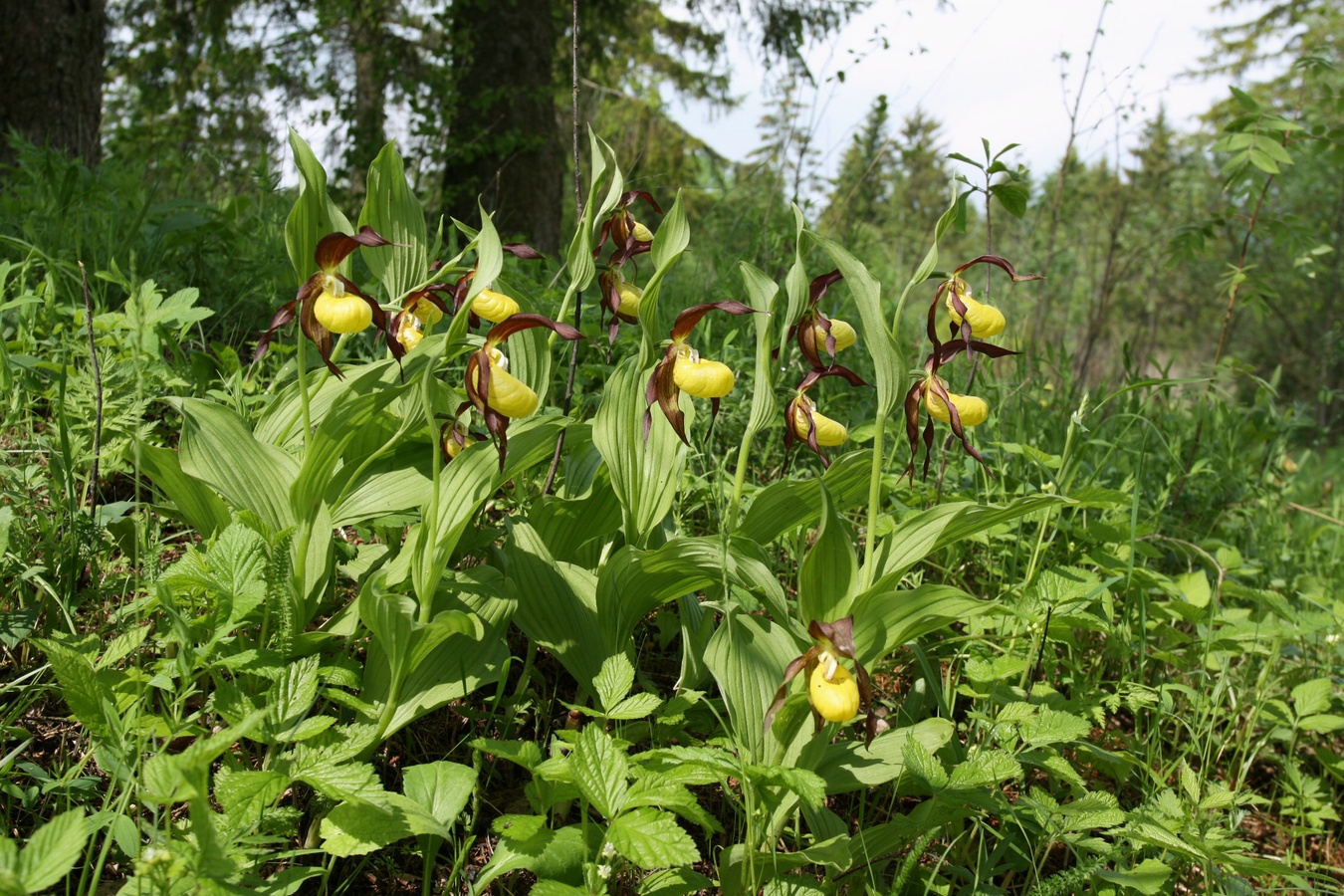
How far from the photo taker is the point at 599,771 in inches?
42.1

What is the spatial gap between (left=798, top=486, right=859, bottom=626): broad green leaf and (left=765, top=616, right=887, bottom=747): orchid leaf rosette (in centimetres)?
14

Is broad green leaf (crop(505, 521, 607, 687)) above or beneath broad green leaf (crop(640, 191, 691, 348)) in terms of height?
beneath

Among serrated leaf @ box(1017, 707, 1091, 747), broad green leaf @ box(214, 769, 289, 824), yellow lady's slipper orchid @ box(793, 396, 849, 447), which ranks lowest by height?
serrated leaf @ box(1017, 707, 1091, 747)

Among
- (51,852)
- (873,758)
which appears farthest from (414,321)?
(873,758)

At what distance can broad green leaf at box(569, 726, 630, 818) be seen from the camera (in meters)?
1.04

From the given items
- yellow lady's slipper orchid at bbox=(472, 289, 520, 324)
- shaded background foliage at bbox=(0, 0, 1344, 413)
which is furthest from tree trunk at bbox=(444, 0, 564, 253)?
yellow lady's slipper orchid at bbox=(472, 289, 520, 324)

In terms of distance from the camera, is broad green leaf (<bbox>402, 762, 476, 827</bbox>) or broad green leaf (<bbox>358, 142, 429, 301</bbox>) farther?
broad green leaf (<bbox>358, 142, 429, 301</bbox>)

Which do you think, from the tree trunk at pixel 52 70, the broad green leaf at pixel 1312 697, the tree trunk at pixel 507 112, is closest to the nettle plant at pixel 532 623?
the broad green leaf at pixel 1312 697

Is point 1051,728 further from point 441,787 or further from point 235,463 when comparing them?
point 235,463

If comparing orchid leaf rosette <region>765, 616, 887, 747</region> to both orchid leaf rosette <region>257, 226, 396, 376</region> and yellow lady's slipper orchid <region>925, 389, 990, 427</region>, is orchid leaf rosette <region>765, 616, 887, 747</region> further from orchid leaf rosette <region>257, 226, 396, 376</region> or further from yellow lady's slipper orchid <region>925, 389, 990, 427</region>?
orchid leaf rosette <region>257, 226, 396, 376</region>

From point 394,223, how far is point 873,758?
134 cm

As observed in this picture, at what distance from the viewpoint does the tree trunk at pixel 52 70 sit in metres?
3.80

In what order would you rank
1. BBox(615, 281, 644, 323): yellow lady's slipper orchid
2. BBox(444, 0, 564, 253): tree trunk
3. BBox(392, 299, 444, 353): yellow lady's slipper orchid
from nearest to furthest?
BBox(392, 299, 444, 353): yellow lady's slipper orchid, BBox(615, 281, 644, 323): yellow lady's slipper orchid, BBox(444, 0, 564, 253): tree trunk

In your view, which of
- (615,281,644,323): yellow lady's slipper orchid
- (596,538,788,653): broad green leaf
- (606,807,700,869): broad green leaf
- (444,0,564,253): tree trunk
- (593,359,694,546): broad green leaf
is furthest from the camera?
(444,0,564,253): tree trunk
